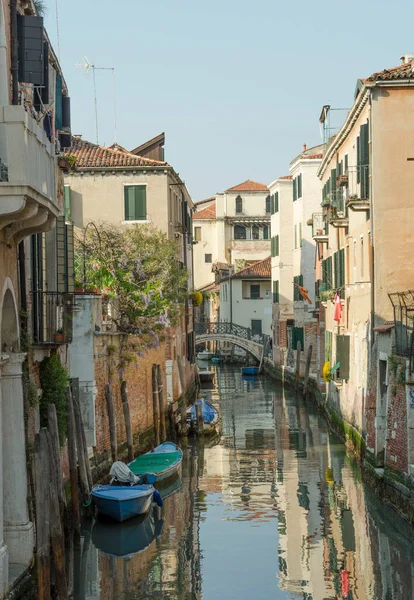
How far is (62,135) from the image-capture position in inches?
632

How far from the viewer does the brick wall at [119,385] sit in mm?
20500

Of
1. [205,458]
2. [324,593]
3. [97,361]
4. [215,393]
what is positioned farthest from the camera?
[215,393]

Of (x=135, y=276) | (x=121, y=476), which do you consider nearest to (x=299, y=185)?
(x=135, y=276)

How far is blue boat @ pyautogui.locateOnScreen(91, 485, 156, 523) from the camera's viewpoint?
1747 cm

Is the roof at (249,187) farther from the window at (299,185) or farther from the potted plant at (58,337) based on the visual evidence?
the potted plant at (58,337)

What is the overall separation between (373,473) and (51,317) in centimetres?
811

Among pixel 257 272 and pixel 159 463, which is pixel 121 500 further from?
pixel 257 272

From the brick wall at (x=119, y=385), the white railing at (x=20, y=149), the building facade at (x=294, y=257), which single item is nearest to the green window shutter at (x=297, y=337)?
the building facade at (x=294, y=257)

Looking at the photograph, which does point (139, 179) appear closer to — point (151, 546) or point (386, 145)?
point (386, 145)

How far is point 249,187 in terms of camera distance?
73.0m

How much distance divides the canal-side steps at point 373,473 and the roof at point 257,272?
26905 mm

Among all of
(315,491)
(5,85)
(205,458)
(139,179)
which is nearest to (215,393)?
(139,179)

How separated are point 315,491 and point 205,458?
5.32m

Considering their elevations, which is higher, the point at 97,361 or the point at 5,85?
the point at 5,85
